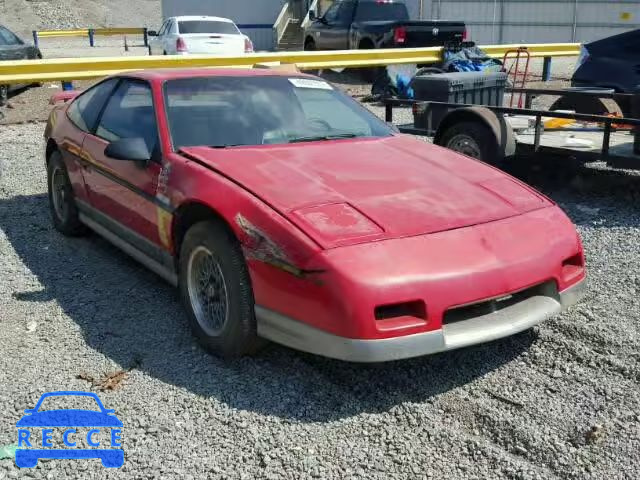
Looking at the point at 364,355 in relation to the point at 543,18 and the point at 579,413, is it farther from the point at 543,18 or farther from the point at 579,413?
the point at 543,18

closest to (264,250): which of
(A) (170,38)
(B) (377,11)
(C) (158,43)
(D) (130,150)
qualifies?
(D) (130,150)

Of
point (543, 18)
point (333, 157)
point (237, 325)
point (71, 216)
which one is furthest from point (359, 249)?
point (543, 18)

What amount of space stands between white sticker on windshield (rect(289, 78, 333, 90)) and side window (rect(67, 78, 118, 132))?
1.38 m

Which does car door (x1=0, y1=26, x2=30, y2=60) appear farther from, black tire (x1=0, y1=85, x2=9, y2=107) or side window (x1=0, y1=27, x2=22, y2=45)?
black tire (x1=0, y1=85, x2=9, y2=107)

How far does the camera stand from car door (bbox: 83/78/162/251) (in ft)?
14.3

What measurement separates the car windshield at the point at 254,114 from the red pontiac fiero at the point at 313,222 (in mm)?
12

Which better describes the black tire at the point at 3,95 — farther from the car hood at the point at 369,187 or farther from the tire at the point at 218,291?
the tire at the point at 218,291

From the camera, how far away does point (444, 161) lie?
4371 mm

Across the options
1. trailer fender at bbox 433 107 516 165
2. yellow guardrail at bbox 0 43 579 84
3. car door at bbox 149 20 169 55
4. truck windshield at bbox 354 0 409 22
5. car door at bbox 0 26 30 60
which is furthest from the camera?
car door at bbox 149 20 169 55

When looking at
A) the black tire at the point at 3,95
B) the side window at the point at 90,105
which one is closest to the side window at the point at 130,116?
the side window at the point at 90,105

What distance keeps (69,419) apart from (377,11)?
1675 centimetres

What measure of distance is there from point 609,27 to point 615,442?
86.0ft

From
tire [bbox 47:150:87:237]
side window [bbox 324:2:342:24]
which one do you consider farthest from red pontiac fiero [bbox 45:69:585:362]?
side window [bbox 324:2:342:24]

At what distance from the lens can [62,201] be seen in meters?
5.98
